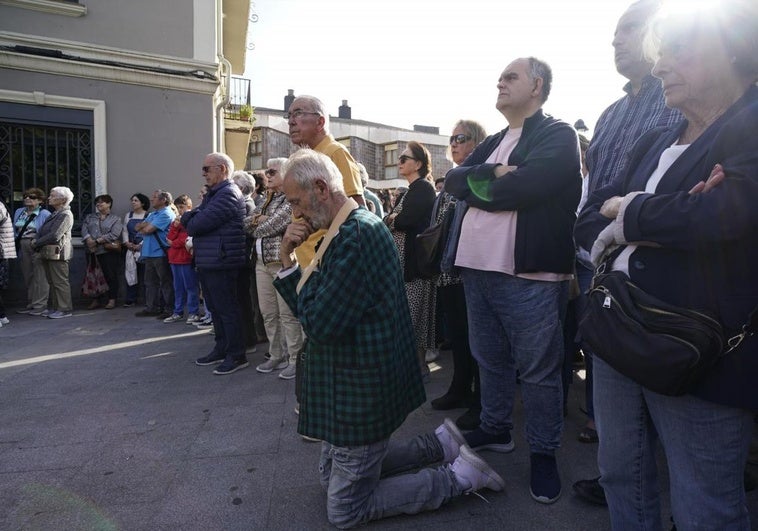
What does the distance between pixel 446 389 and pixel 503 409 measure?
129 centimetres

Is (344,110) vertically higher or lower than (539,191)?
higher

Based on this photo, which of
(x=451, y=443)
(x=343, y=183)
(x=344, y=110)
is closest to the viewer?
(x=451, y=443)

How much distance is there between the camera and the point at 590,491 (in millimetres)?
2342

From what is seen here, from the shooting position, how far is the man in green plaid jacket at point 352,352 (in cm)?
203

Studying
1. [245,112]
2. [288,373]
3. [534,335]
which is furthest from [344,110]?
[534,335]

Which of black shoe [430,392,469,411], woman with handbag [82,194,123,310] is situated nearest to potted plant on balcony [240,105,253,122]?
woman with handbag [82,194,123,310]

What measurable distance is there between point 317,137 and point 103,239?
625 cm

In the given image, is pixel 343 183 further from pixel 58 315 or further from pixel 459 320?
pixel 58 315

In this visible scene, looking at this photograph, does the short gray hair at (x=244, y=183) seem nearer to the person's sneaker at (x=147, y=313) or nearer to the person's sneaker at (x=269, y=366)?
the person's sneaker at (x=269, y=366)

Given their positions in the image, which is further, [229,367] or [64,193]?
[64,193]

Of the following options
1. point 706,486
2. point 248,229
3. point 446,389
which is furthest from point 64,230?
point 706,486

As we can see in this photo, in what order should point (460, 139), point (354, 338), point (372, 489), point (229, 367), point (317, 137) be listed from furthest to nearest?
point (229, 367) → point (460, 139) → point (317, 137) → point (372, 489) → point (354, 338)

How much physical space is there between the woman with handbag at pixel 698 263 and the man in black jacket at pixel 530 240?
0.80 meters

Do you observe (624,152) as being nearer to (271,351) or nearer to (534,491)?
(534,491)
